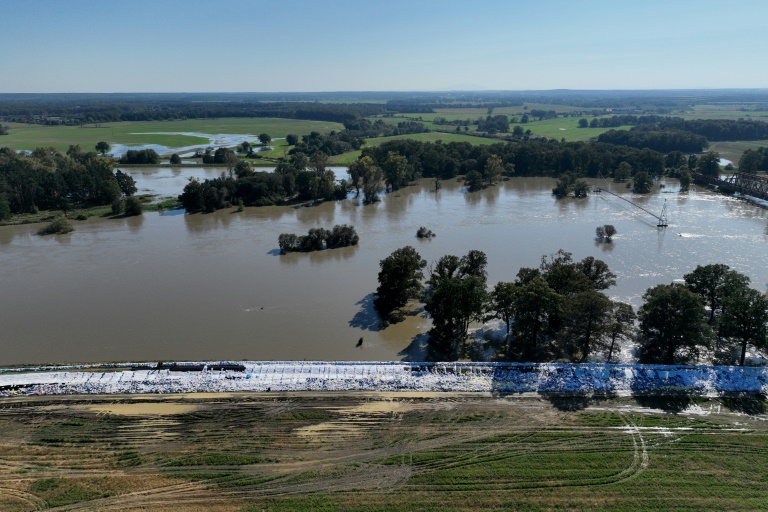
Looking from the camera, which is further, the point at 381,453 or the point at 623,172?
the point at 623,172

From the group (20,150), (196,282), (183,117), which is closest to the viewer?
(196,282)

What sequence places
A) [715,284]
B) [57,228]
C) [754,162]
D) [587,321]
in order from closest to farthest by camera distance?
[587,321]
[715,284]
[57,228]
[754,162]

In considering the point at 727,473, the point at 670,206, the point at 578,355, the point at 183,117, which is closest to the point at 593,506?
the point at 727,473

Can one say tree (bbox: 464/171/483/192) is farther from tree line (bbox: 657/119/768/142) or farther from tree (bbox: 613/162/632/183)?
tree line (bbox: 657/119/768/142)

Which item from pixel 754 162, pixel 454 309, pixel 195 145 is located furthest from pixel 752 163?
pixel 195 145

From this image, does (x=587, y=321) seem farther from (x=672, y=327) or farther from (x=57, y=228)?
(x=57, y=228)

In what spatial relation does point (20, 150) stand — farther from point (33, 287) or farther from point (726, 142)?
point (726, 142)
